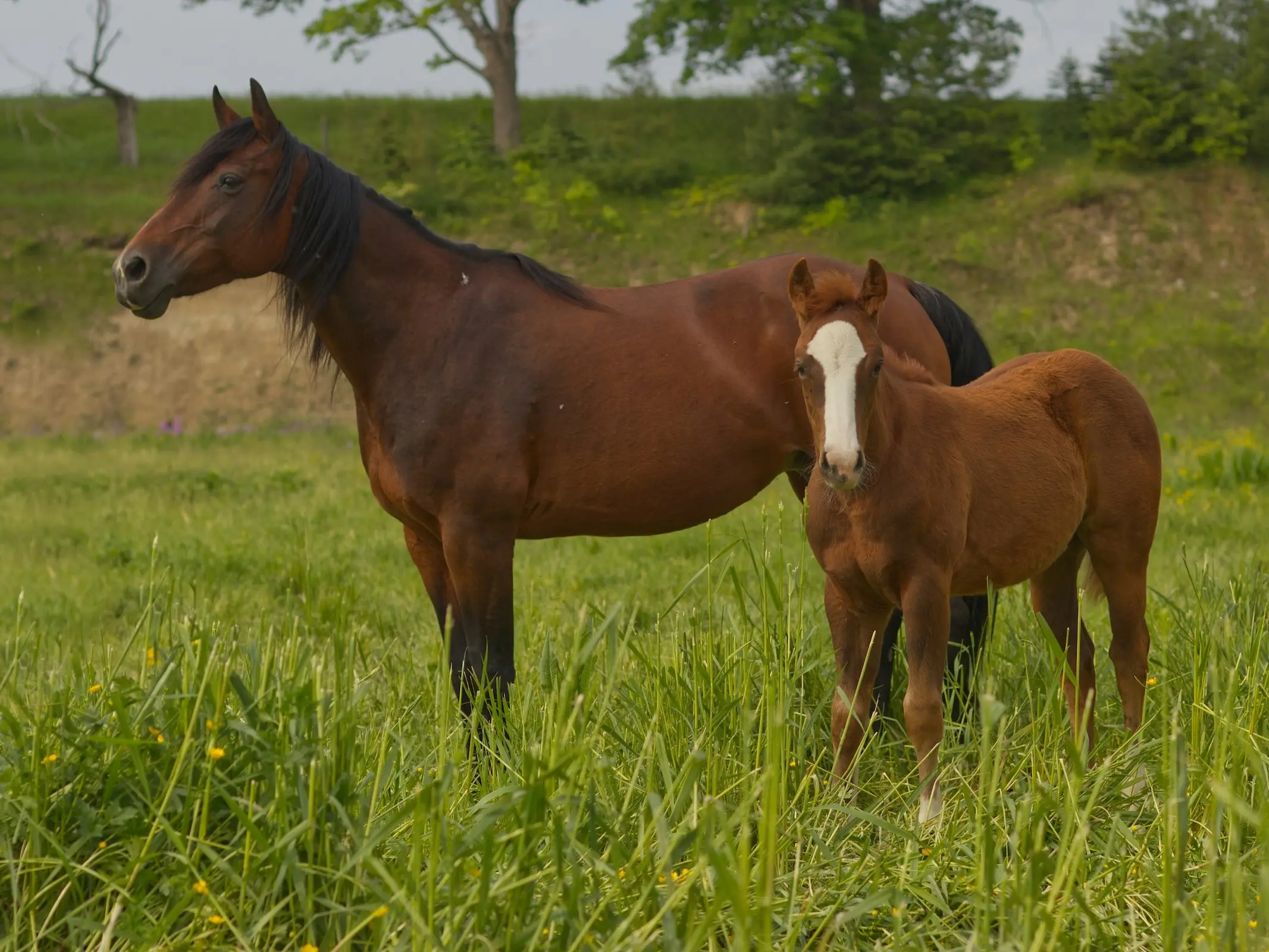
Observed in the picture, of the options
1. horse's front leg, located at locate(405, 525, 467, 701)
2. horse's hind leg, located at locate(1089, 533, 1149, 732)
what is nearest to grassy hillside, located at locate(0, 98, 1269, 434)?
horse's hind leg, located at locate(1089, 533, 1149, 732)

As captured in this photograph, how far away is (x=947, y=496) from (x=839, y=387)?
593 millimetres

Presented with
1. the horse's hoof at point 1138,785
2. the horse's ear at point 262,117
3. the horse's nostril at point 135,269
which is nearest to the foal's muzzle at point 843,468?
the horse's hoof at point 1138,785

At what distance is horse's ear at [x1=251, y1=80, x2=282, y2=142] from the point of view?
14.0 ft

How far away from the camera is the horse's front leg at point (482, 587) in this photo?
4.42 m

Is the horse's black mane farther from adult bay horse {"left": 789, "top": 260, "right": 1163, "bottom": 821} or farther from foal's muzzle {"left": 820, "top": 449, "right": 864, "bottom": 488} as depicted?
foal's muzzle {"left": 820, "top": 449, "right": 864, "bottom": 488}

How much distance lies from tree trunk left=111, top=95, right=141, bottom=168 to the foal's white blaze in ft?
80.8

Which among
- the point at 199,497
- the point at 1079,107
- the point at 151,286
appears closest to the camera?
the point at 151,286

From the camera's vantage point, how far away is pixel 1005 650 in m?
4.68

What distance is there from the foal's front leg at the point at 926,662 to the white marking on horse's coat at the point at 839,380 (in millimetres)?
552

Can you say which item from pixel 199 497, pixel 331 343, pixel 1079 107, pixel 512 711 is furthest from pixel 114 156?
pixel 512 711

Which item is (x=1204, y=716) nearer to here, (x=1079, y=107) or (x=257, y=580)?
(x=257, y=580)

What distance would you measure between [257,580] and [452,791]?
499cm

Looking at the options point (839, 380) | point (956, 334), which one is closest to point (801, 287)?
point (839, 380)

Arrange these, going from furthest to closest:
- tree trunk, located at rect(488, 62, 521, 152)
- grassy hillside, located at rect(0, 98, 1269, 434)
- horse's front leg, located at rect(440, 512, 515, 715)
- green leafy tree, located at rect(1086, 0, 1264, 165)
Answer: tree trunk, located at rect(488, 62, 521, 152)
green leafy tree, located at rect(1086, 0, 1264, 165)
grassy hillside, located at rect(0, 98, 1269, 434)
horse's front leg, located at rect(440, 512, 515, 715)
